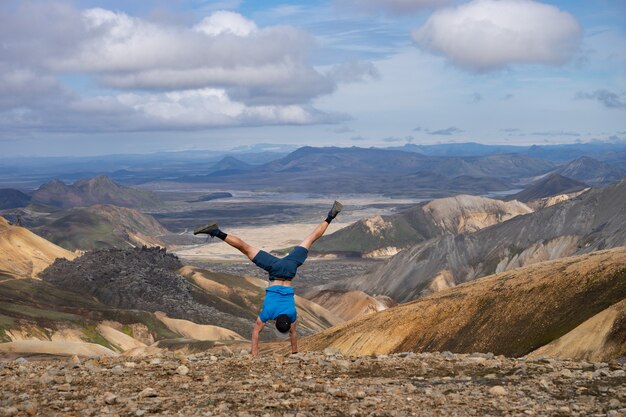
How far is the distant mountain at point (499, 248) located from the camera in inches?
4958

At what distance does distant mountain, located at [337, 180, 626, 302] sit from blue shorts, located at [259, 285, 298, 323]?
11017 cm

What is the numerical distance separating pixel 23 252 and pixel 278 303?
392 ft

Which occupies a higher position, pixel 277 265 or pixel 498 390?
pixel 277 265

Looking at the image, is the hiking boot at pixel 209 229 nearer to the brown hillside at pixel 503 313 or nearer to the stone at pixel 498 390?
the stone at pixel 498 390

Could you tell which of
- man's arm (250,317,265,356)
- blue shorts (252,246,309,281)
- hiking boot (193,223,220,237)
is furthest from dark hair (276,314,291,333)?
hiking boot (193,223,220,237)

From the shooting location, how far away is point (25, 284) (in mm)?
99250

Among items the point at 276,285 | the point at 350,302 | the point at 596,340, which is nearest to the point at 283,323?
the point at 276,285

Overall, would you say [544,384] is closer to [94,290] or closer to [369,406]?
[369,406]

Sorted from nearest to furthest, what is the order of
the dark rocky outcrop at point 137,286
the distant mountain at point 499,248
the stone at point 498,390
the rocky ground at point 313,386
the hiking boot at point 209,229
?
the rocky ground at point 313,386 → the stone at point 498,390 → the hiking boot at point 209,229 → the dark rocky outcrop at point 137,286 → the distant mountain at point 499,248

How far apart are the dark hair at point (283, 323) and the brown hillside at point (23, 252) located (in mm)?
103439

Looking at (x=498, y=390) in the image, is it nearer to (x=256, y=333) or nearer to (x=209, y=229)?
(x=256, y=333)

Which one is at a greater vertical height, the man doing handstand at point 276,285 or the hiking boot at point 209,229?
the hiking boot at point 209,229

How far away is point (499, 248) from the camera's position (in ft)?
442

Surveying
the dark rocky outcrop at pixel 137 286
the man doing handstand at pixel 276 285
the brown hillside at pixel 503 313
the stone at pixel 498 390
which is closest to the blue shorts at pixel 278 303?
the man doing handstand at pixel 276 285
